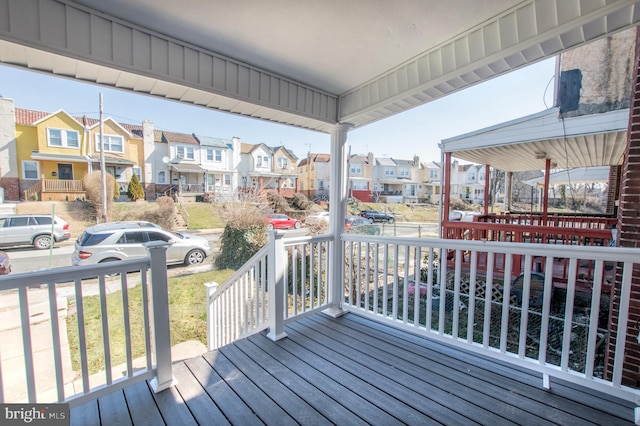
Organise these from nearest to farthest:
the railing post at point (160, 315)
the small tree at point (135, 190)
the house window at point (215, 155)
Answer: the railing post at point (160, 315) < the small tree at point (135, 190) < the house window at point (215, 155)

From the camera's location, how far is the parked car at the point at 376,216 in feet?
23.2

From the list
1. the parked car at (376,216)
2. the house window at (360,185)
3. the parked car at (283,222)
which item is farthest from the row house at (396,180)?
the parked car at (283,222)

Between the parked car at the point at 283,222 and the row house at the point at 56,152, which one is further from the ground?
the row house at the point at 56,152

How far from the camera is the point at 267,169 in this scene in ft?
17.2

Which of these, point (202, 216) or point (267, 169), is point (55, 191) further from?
point (267, 169)

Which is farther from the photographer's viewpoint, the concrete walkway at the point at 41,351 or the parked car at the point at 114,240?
the concrete walkway at the point at 41,351

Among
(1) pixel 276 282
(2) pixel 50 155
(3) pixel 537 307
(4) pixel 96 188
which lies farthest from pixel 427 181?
(2) pixel 50 155

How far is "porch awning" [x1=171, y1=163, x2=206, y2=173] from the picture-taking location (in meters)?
3.93

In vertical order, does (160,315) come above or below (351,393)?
above

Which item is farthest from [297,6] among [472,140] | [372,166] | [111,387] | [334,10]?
[372,166]

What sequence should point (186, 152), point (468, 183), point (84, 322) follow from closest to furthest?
point (84, 322)
point (186, 152)
point (468, 183)

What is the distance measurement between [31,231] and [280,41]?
2620mm

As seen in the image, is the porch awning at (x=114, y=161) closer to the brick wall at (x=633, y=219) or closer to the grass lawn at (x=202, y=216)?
the grass lawn at (x=202, y=216)

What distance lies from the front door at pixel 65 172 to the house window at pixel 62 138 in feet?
0.71
